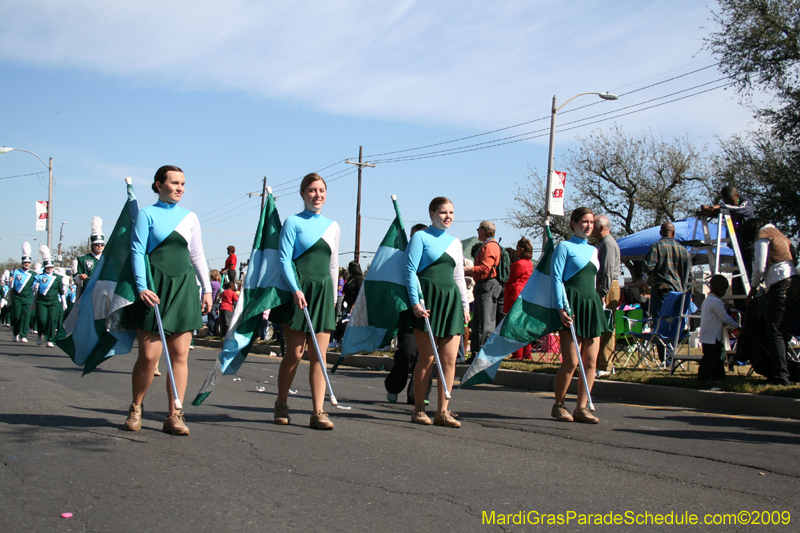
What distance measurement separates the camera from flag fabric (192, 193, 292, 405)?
5918 millimetres

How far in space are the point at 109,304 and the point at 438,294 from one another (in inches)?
98.6

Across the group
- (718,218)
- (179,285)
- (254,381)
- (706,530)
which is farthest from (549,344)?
(706,530)

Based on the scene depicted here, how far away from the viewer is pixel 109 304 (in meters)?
5.62

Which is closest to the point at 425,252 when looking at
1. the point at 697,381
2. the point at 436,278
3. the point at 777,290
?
the point at 436,278

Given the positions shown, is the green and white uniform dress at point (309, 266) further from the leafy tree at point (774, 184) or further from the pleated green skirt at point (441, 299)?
the leafy tree at point (774, 184)

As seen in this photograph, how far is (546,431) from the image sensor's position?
624 centimetres

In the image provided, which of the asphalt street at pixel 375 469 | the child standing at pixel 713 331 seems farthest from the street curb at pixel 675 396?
the child standing at pixel 713 331

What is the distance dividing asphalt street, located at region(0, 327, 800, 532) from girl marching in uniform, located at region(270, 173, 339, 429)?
464 mm

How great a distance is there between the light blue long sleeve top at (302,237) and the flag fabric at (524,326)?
170 centimetres

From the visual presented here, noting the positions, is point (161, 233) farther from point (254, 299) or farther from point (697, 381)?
point (697, 381)

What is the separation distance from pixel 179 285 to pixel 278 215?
1128mm

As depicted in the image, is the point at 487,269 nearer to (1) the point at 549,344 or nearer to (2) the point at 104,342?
(1) the point at 549,344

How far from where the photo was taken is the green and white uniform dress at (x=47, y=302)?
17.0 meters

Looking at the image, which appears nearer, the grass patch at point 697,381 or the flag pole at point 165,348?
the flag pole at point 165,348
